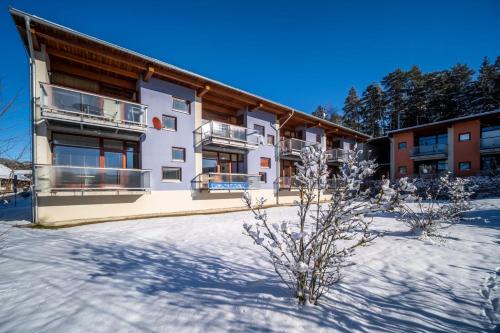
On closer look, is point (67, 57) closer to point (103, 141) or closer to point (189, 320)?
point (103, 141)

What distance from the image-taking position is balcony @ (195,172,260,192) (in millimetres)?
13891

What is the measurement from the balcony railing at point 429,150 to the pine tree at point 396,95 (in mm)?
14762

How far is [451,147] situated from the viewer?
2172cm

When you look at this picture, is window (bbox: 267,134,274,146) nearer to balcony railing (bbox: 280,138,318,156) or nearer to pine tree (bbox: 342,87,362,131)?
balcony railing (bbox: 280,138,318,156)

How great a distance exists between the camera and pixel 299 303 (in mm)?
2822

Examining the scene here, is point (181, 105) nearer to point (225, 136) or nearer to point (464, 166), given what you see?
point (225, 136)

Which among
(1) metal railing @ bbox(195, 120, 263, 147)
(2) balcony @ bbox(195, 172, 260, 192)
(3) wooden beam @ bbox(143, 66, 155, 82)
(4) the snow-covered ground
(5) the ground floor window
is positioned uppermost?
(3) wooden beam @ bbox(143, 66, 155, 82)

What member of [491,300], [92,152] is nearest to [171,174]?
[92,152]

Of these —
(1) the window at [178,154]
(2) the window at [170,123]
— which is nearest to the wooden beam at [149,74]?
(2) the window at [170,123]

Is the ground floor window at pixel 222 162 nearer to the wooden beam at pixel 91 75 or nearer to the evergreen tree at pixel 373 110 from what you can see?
the wooden beam at pixel 91 75

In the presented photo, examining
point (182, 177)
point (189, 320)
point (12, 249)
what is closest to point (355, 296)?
point (189, 320)

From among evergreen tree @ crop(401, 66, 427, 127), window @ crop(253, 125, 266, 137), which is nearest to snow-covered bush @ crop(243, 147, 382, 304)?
window @ crop(253, 125, 266, 137)

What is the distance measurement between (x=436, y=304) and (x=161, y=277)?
4.27 meters

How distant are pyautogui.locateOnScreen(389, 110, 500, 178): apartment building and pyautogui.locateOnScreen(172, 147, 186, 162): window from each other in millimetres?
18575
